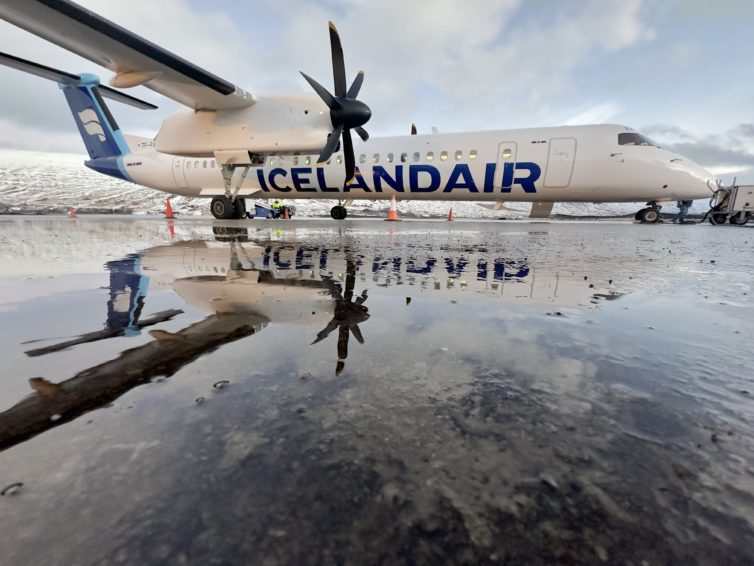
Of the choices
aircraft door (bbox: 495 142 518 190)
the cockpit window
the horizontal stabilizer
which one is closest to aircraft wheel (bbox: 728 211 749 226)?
the cockpit window

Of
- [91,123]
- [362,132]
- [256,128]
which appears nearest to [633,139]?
[362,132]

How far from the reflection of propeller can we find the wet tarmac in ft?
0.07

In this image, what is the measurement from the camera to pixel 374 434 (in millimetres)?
993

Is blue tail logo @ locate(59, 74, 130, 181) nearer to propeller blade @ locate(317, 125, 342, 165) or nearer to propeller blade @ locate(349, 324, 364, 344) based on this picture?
propeller blade @ locate(317, 125, 342, 165)

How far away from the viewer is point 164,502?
750mm

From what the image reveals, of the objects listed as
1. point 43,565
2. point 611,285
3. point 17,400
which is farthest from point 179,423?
point 611,285

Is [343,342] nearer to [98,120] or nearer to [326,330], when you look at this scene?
[326,330]

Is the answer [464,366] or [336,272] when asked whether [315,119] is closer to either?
[336,272]

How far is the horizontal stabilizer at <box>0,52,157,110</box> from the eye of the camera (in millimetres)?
9484

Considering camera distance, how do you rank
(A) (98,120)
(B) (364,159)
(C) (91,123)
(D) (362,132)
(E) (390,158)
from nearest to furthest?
(D) (362,132) → (E) (390,158) → (B) (364,159) → (A) (98,120) → (C) (91,123)

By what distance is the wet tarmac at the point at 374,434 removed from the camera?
0.68 metres

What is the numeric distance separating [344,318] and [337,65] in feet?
32.0

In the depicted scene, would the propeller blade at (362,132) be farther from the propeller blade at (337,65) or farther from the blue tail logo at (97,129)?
the blue tail logo at (97,129)

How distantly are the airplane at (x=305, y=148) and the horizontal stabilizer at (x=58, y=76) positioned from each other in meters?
0.05
